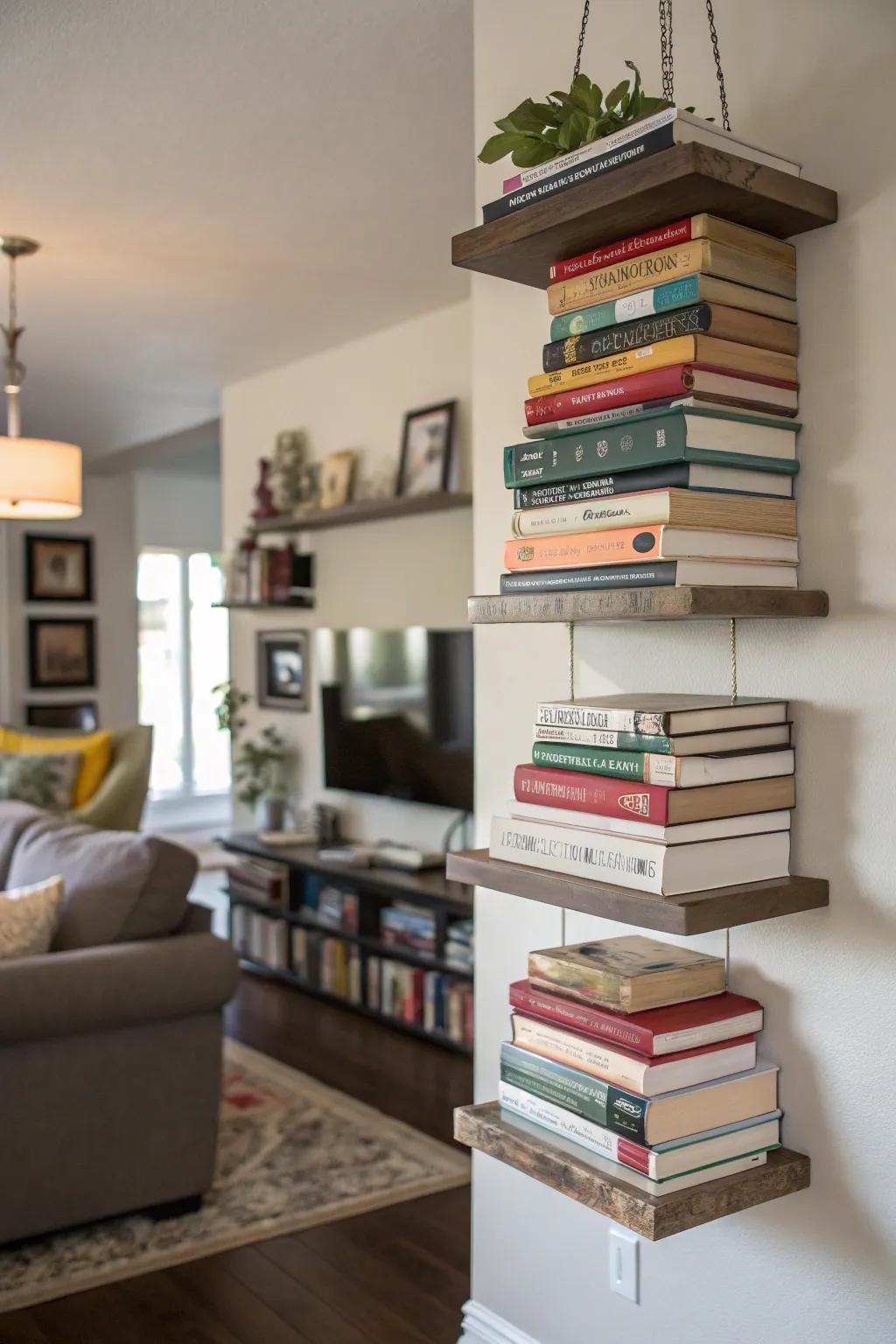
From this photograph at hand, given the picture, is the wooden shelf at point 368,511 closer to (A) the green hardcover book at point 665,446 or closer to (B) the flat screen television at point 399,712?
(B) the flat screen television at point 399,712

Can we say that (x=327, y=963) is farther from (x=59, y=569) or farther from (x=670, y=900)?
(x=59, y=569)

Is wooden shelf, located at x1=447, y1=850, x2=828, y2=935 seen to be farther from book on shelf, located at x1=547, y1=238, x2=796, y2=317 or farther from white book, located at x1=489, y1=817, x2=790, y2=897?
book on shelf, located at x1=547, y1=238, x2=796, y2=317

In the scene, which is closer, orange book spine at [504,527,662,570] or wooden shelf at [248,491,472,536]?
orange book spine at [504,527,662,570]

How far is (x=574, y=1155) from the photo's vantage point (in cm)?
168

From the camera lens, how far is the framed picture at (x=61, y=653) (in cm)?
865

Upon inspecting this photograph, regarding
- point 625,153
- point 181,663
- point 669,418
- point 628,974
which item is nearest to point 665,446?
point 669,418

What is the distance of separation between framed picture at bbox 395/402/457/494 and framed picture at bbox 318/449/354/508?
32 centimetres

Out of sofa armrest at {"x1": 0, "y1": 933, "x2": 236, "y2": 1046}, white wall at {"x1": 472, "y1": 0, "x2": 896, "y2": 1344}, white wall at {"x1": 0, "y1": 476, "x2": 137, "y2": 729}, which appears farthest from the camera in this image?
white wall at {"x1": 0, "y1": 476, "x2": 137, "y2": 729}

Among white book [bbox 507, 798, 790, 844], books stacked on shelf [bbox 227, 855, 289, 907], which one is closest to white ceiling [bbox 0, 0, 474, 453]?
white book [bbox 507, 798, 790, 844]

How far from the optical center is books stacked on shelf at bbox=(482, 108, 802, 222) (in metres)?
1.52

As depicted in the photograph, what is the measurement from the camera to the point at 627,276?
167 cm

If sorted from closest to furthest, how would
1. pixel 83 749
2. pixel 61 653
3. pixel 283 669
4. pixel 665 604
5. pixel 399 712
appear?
pixel 665 604 < pixel 399 712 < pixel 283 669 < pixel 83 749 < pixel 61 653

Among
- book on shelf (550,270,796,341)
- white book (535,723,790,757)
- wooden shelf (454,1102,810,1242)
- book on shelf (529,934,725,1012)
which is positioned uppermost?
book on shelf (550,270,796,341)

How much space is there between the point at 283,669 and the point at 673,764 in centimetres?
438
